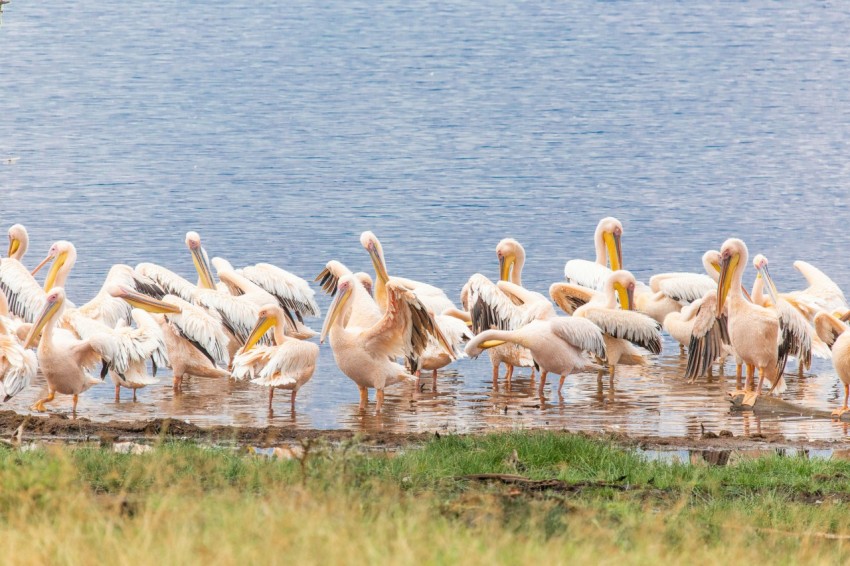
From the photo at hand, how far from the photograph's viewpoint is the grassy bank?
397 centimetres

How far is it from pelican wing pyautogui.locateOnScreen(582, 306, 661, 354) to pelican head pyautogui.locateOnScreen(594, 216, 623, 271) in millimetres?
2745

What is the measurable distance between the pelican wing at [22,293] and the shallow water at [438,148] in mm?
1251

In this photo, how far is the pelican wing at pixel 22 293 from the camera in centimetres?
1102

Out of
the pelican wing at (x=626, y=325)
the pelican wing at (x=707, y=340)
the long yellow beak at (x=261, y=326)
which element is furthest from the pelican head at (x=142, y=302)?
the pelican wing at (x=707, y=340)

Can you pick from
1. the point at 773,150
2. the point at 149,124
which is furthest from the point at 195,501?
the point at 149,124

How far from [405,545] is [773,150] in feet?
93.8

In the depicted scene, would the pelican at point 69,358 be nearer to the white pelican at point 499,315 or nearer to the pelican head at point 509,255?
the white pelican at point 499,315

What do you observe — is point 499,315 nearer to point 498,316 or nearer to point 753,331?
point 498,316

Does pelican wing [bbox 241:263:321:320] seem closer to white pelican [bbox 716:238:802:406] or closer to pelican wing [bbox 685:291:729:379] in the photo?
pelican wing [bbox 685:291:729:379]

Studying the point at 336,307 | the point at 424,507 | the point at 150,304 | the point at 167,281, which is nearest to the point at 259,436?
the point at 336,307

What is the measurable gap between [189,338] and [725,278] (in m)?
3.87

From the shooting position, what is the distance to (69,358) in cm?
904

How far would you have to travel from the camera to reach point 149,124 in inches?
1389

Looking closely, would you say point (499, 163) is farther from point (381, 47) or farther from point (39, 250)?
point (381, 47)
